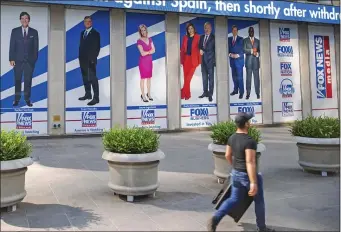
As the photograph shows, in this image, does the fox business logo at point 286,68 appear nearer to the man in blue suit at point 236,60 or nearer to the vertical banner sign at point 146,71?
the man in blue suit at point 236,60

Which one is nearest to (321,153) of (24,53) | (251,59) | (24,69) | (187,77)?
(187,77)

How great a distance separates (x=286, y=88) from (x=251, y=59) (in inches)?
112

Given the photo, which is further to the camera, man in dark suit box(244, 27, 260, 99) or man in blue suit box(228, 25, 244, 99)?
man in dark suit box(244, 27, 260, 99)

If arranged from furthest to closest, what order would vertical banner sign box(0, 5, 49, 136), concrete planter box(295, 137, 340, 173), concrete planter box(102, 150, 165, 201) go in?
vertical banner sign box(0, 5, 49, 136), concrete planter box(295, 137, 340, 173), concrete planter box(102, 150, 165, 201)

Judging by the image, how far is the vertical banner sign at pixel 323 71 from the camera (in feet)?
71.9

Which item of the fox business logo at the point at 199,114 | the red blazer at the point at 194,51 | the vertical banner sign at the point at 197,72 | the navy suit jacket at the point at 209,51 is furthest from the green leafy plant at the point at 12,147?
the navy suit jacket at the point at 209,51

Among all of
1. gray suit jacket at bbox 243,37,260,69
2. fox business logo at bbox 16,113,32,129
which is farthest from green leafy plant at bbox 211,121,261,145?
gray suit jacket at bbox 243,37,260,69

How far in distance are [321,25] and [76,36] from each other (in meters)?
14.7

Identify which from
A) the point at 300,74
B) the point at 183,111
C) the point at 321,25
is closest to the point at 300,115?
the point at 300,74

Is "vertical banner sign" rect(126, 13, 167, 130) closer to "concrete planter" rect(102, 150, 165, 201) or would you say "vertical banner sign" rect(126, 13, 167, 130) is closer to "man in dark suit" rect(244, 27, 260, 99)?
"man in dark suit" rect(244, 27, 260, 99)

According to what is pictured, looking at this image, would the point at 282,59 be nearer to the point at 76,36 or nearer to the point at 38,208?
the point at 76,36

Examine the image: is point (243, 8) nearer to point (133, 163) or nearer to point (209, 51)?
point (209, 51)

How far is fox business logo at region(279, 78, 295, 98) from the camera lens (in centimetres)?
2098

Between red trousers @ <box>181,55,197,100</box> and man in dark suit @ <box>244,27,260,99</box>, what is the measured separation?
347cm
